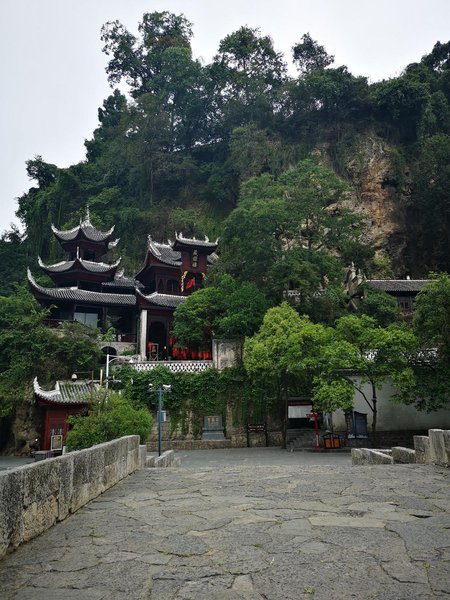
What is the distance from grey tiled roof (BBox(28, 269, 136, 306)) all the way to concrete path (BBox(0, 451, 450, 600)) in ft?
90.0

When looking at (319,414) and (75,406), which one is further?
(319,414)

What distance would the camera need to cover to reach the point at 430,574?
10.3 ft

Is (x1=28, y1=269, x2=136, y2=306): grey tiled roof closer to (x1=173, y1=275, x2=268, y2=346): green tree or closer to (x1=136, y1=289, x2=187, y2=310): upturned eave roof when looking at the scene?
(x1=136, y1=289, x2=187, y2=310): upturned eave roof

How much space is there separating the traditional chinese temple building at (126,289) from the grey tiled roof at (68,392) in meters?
7.32

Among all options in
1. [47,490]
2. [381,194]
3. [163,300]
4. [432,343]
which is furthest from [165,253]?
[47,490]

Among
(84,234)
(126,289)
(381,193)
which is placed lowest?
(126,289)

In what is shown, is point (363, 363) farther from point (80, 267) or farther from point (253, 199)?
point (80, 267)

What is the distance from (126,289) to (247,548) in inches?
1353

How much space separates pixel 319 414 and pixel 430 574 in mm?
22922

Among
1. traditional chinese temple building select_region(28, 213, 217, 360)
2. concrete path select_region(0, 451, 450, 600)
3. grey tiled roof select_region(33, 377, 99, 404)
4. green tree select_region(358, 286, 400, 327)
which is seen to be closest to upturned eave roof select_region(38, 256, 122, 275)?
traditional chinese temple building select_region(28, 213, 217, 360)

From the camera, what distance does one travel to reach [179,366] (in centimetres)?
2544

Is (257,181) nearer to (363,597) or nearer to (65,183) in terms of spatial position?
(65,183)

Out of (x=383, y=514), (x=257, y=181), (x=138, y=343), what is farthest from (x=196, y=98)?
(x=383, y=514)

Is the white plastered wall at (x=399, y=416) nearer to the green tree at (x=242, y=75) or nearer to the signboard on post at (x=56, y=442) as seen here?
the signboard on post at (x=56, y=442)
